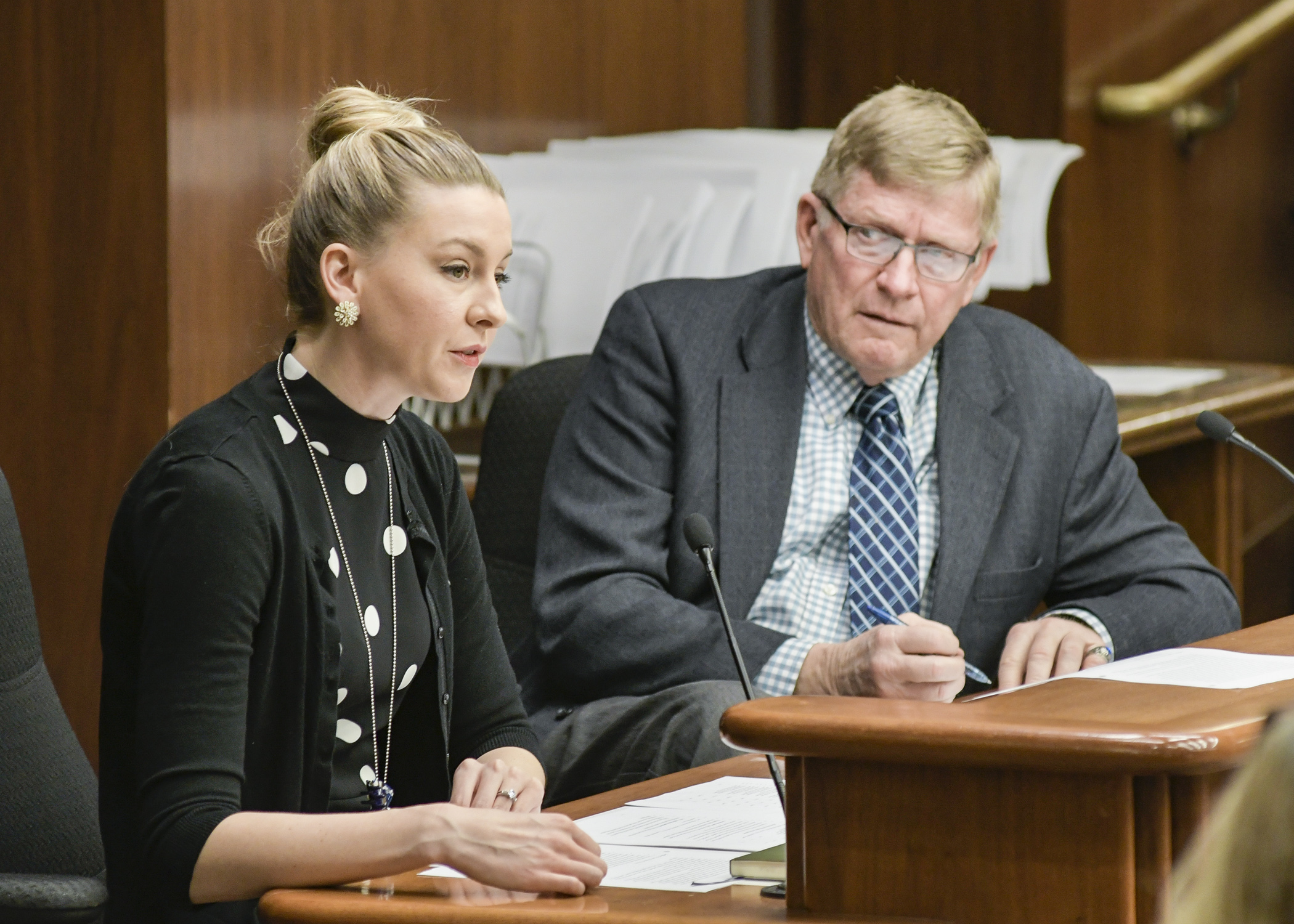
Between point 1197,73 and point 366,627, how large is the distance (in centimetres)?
285

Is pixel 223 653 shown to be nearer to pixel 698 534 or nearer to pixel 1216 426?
pixel 698 534

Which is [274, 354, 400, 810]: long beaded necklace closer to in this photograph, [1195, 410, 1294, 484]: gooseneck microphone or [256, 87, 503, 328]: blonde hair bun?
[256, 87, 503, 328]: blonde hair bun

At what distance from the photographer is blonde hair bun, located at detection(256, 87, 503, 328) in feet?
5.21

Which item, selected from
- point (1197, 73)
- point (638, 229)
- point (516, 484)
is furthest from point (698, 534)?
point (1197, 73)

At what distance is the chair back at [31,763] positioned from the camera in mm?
1695

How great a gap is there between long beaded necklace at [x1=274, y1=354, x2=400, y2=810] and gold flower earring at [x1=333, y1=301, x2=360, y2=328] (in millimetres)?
67

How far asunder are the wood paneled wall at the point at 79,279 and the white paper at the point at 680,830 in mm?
1179

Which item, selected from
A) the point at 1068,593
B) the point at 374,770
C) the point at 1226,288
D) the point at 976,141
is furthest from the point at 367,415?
the point at 1226,288

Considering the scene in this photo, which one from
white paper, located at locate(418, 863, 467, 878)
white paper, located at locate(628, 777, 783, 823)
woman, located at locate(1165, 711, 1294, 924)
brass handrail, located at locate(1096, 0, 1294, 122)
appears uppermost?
brass handrail, located at locate(1096, 0, 1294, 122)

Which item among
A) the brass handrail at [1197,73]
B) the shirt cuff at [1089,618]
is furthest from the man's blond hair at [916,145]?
the brass handrail at [1197,73]

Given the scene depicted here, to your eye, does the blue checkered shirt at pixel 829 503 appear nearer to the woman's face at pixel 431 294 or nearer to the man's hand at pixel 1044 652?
the man's hand at pixel 1044 652

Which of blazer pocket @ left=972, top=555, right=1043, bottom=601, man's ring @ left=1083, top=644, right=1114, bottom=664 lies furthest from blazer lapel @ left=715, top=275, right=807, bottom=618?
man's ring @ left=1083, top=644, right=1114, bottom=664

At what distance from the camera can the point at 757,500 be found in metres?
2.19

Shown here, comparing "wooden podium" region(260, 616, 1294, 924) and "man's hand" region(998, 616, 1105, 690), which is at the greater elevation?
"wooden podium" region(260, 616, 1294, 924)
